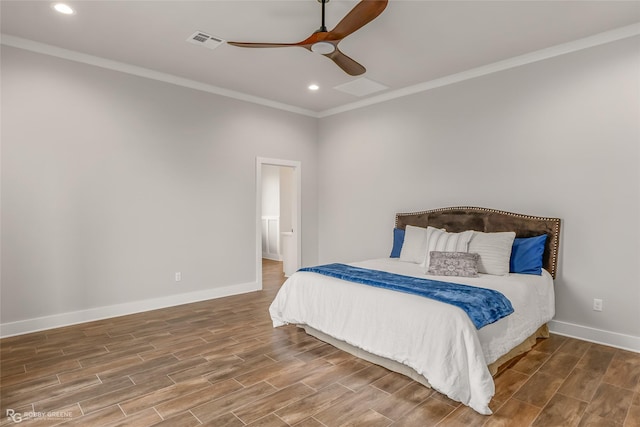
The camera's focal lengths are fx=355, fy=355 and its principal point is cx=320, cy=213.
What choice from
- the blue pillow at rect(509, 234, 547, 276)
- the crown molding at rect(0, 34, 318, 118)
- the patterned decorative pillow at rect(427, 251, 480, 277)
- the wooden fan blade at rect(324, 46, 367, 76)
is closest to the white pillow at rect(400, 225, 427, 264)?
the patterned decorative pillow at rect(427, 251, 480, 277)

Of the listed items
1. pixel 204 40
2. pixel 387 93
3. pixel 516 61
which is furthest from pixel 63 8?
pixel 516 61

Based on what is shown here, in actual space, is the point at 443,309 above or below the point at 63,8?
below

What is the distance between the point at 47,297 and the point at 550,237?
205 inches

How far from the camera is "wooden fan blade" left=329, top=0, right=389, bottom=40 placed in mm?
2244

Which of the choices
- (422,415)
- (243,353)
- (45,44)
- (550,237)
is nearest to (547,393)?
(422,415)

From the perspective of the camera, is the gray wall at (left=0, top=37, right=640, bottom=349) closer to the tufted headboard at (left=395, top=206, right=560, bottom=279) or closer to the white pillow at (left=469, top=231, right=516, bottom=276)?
the tufted headboard at (left=395, top=206, right=560, bottom=279)

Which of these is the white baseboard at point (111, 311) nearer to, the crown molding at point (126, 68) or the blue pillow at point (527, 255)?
the crown molding at point (126, 68)

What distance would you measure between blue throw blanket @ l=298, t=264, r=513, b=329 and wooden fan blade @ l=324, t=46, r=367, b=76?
6.25ft

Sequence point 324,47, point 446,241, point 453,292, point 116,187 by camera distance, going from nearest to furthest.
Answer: point 453,292, point 324,47, point 446,241, point 116,187

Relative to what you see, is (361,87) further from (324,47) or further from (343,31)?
(343,31)

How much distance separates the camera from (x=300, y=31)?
10.9ft

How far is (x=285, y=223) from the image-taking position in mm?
8453

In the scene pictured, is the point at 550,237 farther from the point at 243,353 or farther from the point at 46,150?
the point at 46,150

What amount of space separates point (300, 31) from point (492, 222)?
2.87 meters
